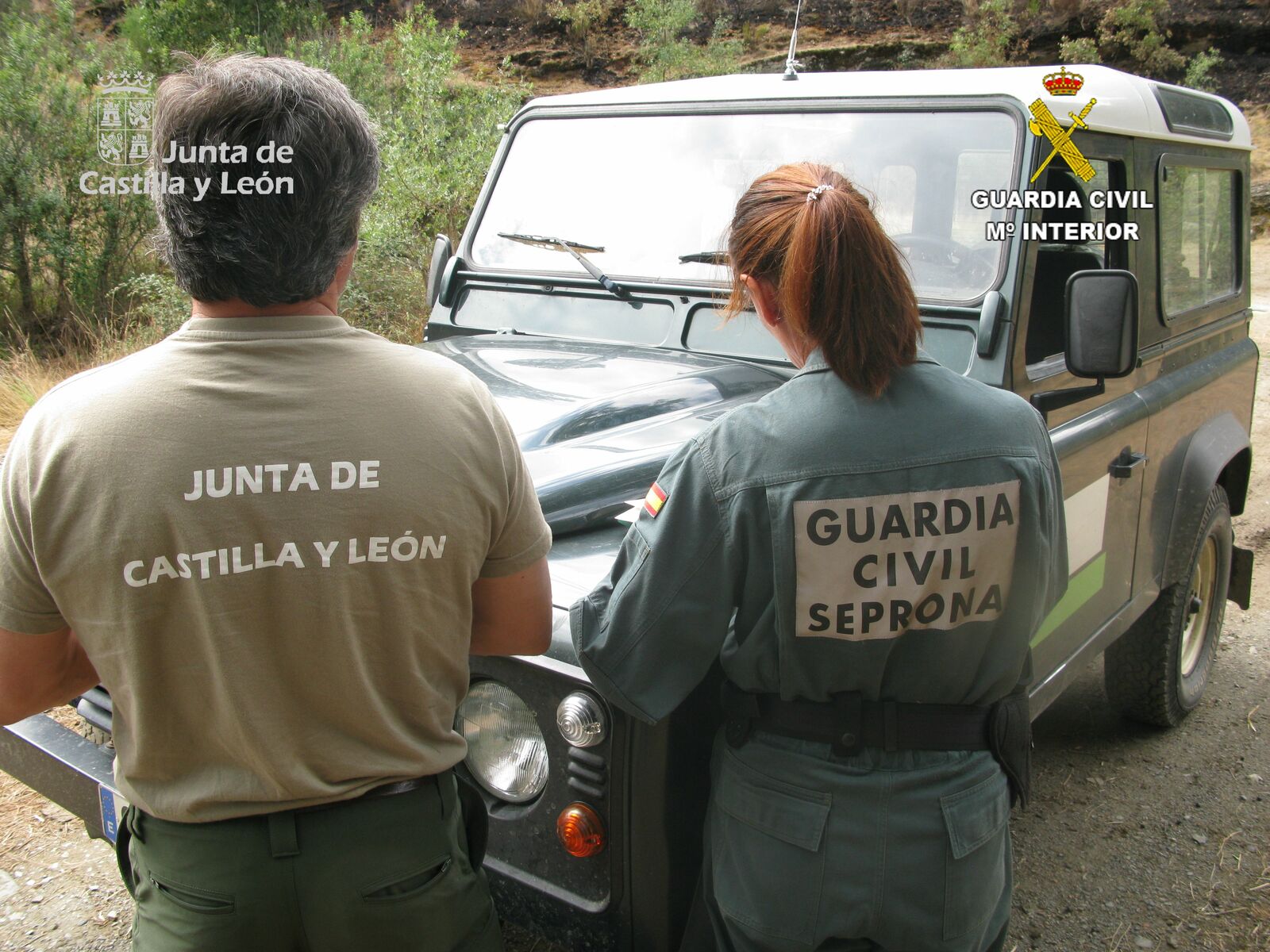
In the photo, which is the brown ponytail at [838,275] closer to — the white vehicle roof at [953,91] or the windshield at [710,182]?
the windshield at [710,182]

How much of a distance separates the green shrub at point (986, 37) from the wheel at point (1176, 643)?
17.8 meters

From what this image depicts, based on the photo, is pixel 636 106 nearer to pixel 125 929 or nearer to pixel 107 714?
pixel 107 714

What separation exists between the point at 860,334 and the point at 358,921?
1.00 m

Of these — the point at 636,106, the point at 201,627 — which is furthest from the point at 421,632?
the point at 636,106

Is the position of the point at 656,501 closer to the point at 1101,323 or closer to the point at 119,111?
the point at 1101,323

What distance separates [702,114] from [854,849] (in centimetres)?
223

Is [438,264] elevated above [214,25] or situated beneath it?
situated beneath

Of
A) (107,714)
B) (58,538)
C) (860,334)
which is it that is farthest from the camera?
(107,714)

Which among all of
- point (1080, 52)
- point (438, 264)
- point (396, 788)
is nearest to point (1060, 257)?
point (438, 264)

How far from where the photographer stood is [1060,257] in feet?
10.5

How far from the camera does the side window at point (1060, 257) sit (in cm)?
276

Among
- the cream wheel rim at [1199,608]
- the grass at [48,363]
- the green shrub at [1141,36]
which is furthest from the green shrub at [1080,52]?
the cream wheel rim at [1199,608]

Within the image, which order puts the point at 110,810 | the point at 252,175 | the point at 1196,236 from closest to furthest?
1. the point at 252,175
2. the point at 110,810
3. the point at 1196,236

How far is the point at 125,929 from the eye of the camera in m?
2.73
